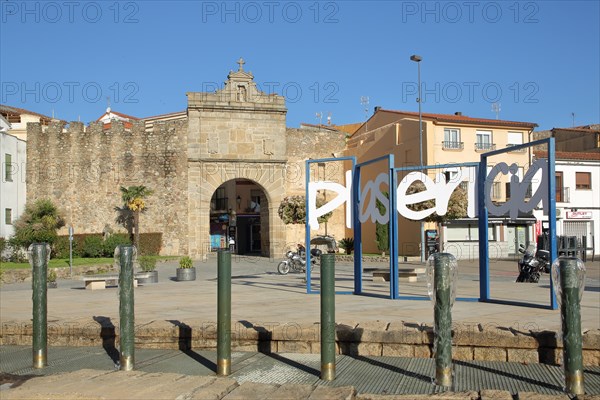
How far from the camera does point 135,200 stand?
36.6 m

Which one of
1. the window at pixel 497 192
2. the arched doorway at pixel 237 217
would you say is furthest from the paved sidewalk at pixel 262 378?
the arched doorway at pixel 237 217

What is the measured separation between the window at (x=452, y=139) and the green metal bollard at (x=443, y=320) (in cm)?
3056

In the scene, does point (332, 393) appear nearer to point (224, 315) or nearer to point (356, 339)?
point (224, 315)

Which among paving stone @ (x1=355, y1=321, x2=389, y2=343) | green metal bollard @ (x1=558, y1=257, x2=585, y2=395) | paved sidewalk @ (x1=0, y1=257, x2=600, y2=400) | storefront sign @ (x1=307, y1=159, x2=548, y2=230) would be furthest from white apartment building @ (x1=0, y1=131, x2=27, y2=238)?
green metal bollard @ (x1=558, y1=257, x2=585, y2=395)

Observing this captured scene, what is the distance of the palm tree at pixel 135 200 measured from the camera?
36.6 m

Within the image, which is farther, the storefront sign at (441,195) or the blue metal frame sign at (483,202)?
the storefront sign at (441,195)

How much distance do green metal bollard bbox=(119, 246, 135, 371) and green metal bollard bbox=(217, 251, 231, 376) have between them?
88cm

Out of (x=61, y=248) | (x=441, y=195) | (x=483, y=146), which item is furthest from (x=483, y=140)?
(x=441, y=195)

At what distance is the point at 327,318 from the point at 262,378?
83 centimetres

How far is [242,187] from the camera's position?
47.4 meters

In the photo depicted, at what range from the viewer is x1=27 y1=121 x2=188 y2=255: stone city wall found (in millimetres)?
37250

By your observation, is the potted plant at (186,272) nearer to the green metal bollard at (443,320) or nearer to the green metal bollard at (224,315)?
the green metal bollard at (224,315)

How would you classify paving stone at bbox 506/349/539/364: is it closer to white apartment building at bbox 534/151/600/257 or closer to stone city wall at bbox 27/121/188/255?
stone city wall at bbox 27/121/188/255

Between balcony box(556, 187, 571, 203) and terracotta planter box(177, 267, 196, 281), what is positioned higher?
balcony box(556, 187, 571, 203)
